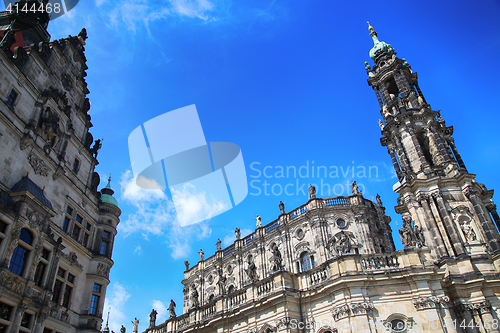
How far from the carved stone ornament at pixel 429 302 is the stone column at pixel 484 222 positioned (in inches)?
363

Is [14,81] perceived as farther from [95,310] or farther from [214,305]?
[214,305]

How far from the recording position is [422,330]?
17031mm

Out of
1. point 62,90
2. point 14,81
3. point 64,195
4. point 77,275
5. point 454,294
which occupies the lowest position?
point 454,294

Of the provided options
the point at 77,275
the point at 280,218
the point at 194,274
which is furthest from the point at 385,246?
the point at 77,275

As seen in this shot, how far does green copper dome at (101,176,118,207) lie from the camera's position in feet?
99.1

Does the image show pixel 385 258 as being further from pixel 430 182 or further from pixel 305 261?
pixel 305 261

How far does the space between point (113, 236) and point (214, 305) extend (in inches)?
451

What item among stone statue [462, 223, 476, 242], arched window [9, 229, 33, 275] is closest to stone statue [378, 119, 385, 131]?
stone statue [462, 223, 476, 242]

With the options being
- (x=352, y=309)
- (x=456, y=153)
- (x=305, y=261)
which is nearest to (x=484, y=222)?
(x=456, y=153)

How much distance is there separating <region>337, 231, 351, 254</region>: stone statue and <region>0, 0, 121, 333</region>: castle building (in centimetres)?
1816

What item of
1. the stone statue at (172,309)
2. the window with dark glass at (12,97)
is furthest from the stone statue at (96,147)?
the stone statue at (172,309)

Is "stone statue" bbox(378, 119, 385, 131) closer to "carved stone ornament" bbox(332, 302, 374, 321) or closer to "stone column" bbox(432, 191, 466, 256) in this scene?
"stone column" bbox(432, 191, 466, 256)

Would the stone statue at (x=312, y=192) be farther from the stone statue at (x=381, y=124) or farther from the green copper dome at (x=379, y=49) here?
the green copper dome at (x=379, y=49)

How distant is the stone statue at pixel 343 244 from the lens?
1992cm
